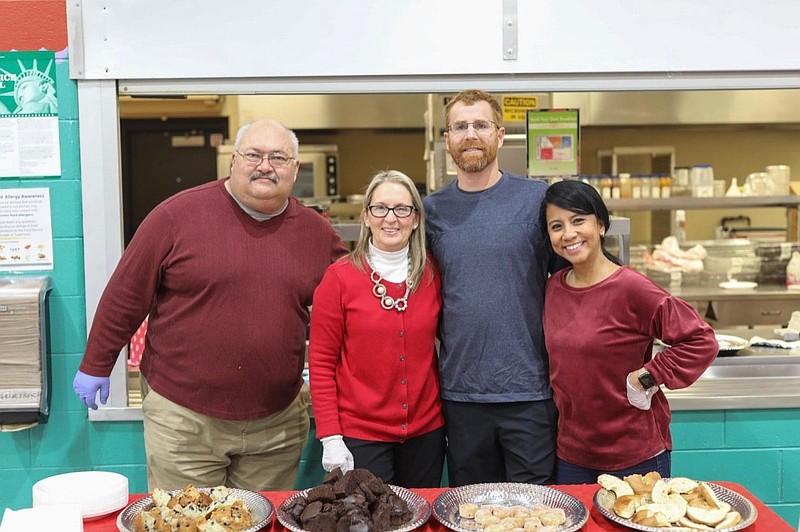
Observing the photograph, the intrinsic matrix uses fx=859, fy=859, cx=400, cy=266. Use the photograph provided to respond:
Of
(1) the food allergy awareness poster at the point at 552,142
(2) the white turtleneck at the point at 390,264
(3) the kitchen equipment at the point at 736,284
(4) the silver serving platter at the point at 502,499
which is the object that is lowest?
(4) the silver serving platter at the point at 502,499

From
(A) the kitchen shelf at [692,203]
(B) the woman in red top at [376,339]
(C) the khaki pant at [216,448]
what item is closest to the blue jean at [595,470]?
(B) the woman in red top at [376,339]

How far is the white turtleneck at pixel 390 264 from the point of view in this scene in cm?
268

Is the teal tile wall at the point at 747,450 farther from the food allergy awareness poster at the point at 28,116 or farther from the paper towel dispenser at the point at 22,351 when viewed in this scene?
the food allergy awareness poster at the point at 28,116

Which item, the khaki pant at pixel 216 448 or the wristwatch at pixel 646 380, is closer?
the wristwatch at pixel 646 380

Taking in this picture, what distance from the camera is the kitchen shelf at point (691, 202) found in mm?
5480

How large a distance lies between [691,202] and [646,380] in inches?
133

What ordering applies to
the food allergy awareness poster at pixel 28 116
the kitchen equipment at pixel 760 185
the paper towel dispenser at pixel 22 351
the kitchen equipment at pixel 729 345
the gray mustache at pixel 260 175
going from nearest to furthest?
the gray mustache at pixel 260 175
the paper towel dispenser at pixel 22 351
the food allergy awareness poster at pixel 28 116
the kitchen equipment at pixel 729 345
the kitchen equipment at pixel 760 185

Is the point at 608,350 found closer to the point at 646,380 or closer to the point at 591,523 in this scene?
the point at 646,380

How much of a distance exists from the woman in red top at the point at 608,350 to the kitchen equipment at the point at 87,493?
4.29 ft

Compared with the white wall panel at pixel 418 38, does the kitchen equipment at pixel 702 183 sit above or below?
below

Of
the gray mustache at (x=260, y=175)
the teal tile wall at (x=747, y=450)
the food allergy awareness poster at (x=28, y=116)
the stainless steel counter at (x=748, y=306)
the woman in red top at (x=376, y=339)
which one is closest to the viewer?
the woman in red top at (x=376, y=339)

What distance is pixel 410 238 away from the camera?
274 cm

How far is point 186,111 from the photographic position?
24.4 feet

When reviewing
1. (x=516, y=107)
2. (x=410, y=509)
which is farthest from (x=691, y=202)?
(x=410, y=509)
